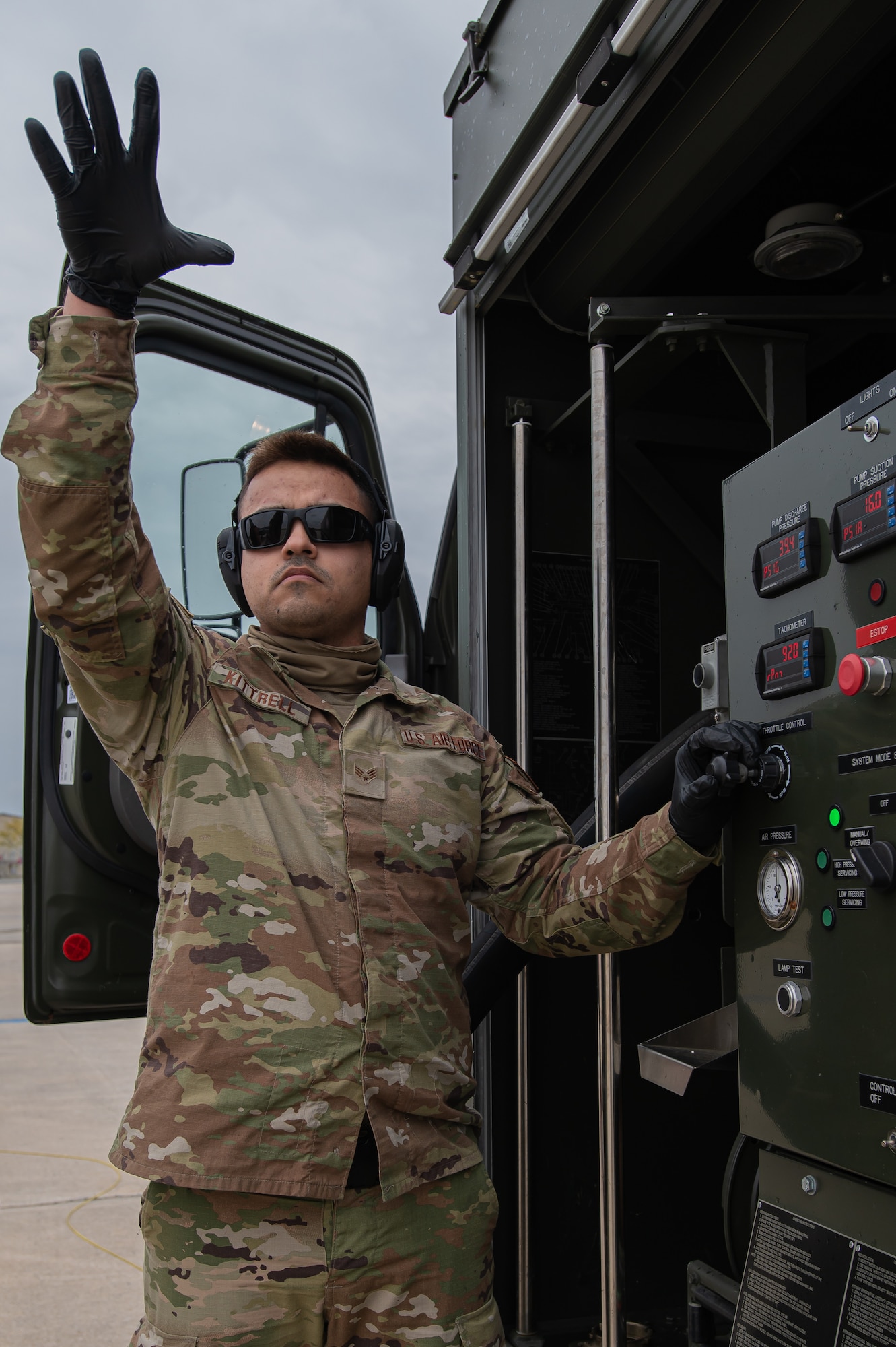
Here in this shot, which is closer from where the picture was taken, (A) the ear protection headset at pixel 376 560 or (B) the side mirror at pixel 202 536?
(A) the ear protection headset at pixel 376 560

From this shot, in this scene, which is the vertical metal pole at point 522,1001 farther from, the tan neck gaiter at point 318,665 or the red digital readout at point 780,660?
the red digital readout at point 780,660

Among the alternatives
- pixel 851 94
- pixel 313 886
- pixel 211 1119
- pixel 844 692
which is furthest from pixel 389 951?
pixel 851 94

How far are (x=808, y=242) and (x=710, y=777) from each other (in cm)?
115

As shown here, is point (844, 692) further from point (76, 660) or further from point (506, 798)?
point (76, 660)

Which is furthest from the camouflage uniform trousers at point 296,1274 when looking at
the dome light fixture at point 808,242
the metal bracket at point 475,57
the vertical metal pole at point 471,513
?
the metal bracket at point 475,57

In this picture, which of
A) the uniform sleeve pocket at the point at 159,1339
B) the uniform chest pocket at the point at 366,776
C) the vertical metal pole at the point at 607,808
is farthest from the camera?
the vertical metal pole at the point at 607,808

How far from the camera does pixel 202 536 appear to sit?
2783 mm

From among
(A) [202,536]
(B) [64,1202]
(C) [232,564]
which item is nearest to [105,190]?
(C) [232,564]

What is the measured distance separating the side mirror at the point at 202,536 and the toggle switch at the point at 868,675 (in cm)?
166

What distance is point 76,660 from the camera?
5.45 ft

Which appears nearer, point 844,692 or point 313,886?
point 844,692

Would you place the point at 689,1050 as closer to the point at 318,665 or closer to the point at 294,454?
the point at 318,665

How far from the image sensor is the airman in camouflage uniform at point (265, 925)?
153 centimetres

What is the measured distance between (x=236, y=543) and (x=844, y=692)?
113 centimetres
